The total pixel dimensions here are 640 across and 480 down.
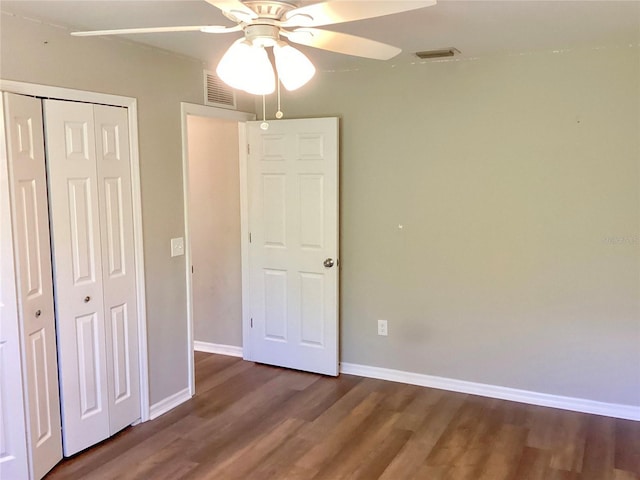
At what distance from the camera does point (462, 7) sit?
2.56 m

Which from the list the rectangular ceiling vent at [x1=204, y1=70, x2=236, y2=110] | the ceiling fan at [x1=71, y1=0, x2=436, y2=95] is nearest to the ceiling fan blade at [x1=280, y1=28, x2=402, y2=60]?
the ceiling fan at [x1=71, y1=0, x2=436, y2=95]

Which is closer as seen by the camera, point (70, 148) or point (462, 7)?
point (462, 7)

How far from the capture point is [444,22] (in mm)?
2838

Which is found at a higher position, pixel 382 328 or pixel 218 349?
pixel 382 328

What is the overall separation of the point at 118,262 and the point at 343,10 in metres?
2.09

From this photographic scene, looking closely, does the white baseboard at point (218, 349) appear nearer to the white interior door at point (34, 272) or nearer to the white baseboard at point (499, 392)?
the white baseboard at point (499, 392)

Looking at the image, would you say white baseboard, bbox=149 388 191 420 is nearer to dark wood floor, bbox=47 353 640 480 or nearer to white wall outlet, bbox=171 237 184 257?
dark wood floor, bbox=47 353 640 480

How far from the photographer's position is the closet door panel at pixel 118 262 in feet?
10.2

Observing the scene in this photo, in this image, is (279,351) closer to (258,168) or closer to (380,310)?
(380,310)

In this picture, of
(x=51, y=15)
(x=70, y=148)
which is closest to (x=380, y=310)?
(x=70, y=148)

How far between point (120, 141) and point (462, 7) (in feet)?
6.48

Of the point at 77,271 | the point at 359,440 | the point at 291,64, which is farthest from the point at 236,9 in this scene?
the point at 359,440

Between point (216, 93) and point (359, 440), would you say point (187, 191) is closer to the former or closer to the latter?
point (216, 93)

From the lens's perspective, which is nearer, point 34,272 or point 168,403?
point 34,272
